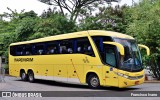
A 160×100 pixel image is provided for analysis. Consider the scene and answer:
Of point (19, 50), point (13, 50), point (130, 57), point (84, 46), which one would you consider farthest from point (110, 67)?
point (13, 50)

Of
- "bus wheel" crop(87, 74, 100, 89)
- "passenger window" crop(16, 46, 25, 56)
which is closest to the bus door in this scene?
"bus wheel" crop(87, 74, 100, 89)

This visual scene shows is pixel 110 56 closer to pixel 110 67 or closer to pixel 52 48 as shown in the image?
pixel 110 67

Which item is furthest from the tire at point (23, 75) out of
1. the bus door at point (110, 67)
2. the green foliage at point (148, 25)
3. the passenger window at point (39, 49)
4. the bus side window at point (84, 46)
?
the bus door at point (110, 67)

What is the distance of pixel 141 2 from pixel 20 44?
34.2 ft

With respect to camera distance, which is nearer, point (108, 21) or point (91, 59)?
point (91, 59)

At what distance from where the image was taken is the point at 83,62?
756 inches

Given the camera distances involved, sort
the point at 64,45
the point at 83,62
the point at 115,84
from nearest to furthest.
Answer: the point at 115,84 → the point at 83,62 → the point at 64,45

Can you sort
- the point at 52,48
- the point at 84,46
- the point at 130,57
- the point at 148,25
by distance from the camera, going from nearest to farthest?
the point at 130,57
the point at 84,46
the point at 52,48
the point at 148,25

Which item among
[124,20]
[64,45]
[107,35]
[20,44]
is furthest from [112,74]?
[124,20]

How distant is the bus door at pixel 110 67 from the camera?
17.4m

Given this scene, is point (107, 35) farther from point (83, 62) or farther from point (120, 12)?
point (120, 12)

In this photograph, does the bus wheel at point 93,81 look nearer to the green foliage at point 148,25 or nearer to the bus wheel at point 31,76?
the bus wheel at point 31,76

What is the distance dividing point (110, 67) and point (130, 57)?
123cm

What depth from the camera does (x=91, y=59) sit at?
1862 centimetres
